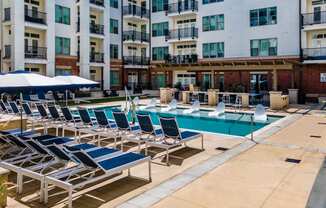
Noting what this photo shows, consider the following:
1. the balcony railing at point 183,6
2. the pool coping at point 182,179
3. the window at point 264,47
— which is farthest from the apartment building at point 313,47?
the pool coping at point 182,179

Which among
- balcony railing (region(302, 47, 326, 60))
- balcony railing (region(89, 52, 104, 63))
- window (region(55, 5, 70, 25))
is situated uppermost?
window (region(55, 5, 70, 25))

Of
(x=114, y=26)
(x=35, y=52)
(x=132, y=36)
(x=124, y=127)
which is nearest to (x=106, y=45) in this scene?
(x=114, y=26)

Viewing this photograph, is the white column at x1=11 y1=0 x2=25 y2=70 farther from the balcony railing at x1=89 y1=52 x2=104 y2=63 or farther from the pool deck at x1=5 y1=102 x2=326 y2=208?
the pool deck at x1=5 y1=102 x2=326 y2=208

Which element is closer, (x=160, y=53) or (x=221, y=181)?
(x=221, y=181)

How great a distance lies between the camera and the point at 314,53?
28.7 metres

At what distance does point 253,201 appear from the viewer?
608 cm

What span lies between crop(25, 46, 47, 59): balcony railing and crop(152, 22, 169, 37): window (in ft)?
50.4

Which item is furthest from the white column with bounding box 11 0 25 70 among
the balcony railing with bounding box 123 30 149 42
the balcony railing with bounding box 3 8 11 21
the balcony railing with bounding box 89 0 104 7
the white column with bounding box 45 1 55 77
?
the balcony railing with bounding box 123 30 149 42

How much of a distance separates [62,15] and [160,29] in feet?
42.3

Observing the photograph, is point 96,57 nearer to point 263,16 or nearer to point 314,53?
point 263,16

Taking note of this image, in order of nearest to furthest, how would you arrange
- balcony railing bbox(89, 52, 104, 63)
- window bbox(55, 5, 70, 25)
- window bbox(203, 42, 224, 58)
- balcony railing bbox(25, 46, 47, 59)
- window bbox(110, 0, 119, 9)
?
1. balcony railing bbox(25, 46, 47, 59)
2. window bbox(55, 5, 70, 25)
3. window bbox(203, 42, 224, 58)
4. balcony railing bbox(89, 52, 104, 63)
5. window bbox(110, 0, 119, 9)

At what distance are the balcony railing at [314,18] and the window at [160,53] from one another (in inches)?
663

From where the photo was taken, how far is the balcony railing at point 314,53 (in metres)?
28.2

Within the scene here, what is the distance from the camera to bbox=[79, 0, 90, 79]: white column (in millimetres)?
33812
